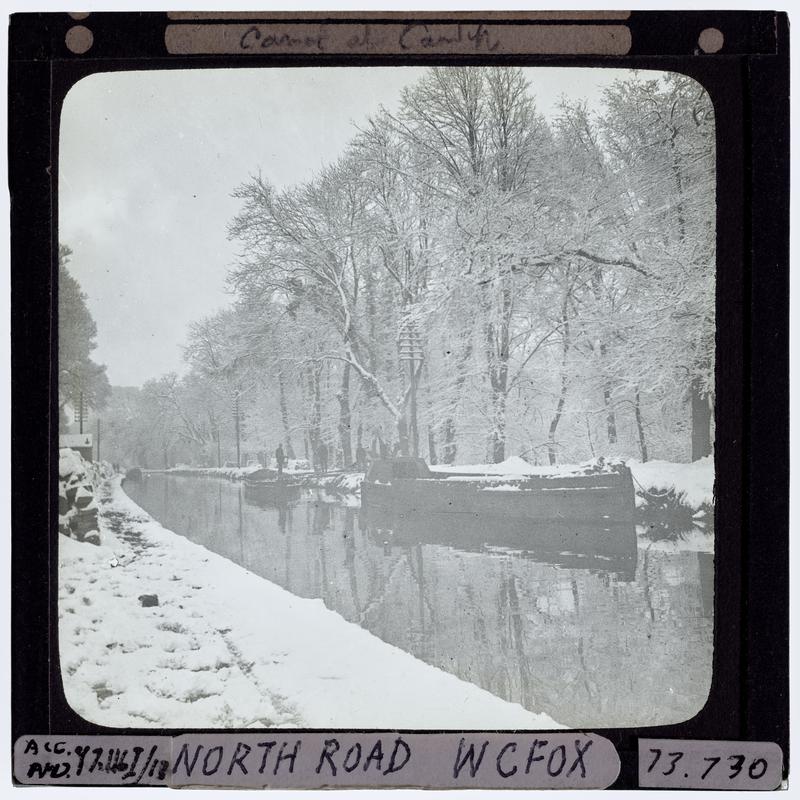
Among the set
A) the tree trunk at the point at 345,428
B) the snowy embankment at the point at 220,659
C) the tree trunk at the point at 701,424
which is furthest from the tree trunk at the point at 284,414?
the tree trunk at the point at 701,424

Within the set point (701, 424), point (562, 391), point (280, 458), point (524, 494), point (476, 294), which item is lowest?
point (524, 494)

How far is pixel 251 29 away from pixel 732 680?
7.94 feet

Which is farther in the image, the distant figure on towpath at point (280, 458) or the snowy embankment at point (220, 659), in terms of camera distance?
the distant figure on towpath at point (280, 458)

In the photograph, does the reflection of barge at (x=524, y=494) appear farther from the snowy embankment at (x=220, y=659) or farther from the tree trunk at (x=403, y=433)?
the snowy embankment at (x=220, y=659)

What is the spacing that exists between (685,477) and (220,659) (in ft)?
4.87

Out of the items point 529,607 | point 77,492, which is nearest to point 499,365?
point 529,607

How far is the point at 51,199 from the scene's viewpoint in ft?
6.14

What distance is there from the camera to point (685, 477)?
72.6 inches

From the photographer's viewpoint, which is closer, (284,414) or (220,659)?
(220,659)

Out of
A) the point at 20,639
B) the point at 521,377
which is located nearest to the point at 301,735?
the point at 20,639

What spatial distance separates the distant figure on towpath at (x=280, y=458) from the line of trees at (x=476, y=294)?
0.11ft

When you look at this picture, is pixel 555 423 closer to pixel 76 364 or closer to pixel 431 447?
pixel 431 447

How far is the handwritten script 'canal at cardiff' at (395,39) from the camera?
1.85m

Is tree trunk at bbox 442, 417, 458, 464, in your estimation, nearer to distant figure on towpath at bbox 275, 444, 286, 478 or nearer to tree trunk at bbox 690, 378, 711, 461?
distant figure on towpath at bbox 275, 444, 286, 478
